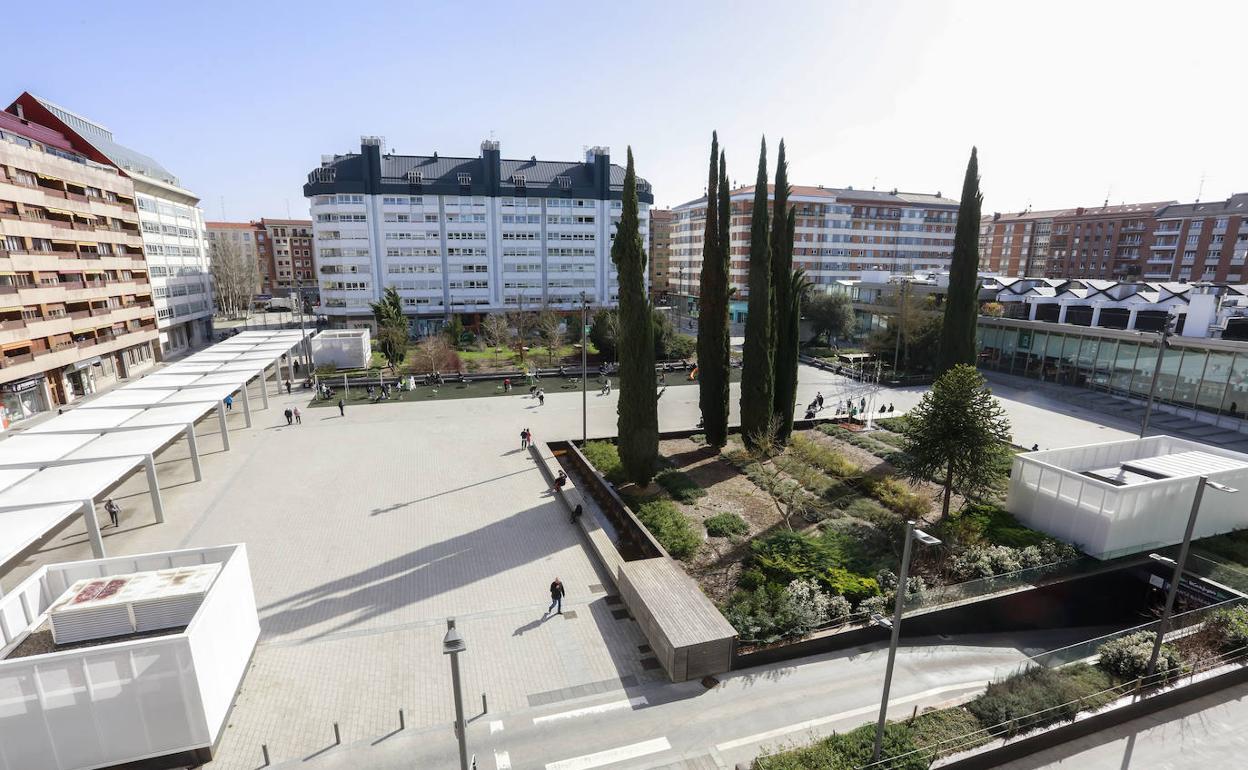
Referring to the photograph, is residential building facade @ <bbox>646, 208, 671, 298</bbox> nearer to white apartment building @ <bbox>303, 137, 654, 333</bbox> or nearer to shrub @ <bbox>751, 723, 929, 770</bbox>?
white apartment building @ <bbox>303, 137, 654, 333</bbox>

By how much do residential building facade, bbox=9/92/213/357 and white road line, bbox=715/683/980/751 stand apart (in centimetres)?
5404

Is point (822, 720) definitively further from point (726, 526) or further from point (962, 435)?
point (962, 435)

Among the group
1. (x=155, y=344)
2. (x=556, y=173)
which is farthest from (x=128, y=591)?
(x=556, y=173)

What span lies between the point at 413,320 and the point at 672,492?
45187 mm

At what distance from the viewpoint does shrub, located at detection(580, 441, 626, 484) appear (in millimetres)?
21597

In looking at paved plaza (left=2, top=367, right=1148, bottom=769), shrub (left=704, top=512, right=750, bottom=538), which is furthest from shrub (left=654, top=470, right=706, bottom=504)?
paved plaza (left=2, top=367, right=1148, bottom=769)

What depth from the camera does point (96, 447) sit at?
695 inches

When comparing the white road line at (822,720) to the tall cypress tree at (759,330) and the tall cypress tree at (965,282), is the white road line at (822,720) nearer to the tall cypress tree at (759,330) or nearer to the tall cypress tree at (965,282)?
the tall cypress tree at (759,330)

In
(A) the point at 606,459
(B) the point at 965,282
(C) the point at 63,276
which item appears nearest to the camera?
(A) the point at 606,459

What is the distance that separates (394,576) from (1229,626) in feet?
63.5

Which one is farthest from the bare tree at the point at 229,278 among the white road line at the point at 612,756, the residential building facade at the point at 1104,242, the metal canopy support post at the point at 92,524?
the residential building facade at the point at 1104,242

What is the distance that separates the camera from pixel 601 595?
1441 cm

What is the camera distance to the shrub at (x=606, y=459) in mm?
21597

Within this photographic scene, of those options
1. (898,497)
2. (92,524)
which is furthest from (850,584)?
(92,524)
